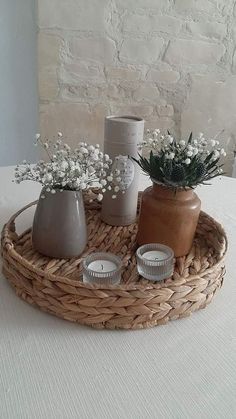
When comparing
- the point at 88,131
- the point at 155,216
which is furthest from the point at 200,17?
the point at 155,216

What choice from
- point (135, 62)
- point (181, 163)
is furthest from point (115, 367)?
point (135, 62)

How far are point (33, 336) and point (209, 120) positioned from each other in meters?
1.86

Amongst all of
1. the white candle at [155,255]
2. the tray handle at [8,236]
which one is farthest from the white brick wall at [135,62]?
the white candle at [155,255]

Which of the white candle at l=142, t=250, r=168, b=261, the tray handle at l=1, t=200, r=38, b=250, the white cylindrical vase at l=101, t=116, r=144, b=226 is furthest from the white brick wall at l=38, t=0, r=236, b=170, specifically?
Result: the white candle at l=142, t=250, r=168, b=261

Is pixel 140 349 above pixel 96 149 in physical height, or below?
below

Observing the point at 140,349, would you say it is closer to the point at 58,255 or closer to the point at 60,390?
the point at 60,390

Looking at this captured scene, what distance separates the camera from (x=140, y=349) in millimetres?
534

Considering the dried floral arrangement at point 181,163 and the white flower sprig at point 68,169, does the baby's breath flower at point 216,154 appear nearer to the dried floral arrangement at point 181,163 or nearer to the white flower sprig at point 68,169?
the dried floral arrangement at point 181,163

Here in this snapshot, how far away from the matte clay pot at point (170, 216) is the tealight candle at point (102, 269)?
0.11 metres

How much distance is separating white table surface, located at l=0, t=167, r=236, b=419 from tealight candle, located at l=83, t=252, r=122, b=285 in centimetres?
8

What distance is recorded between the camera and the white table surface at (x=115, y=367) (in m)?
0.45

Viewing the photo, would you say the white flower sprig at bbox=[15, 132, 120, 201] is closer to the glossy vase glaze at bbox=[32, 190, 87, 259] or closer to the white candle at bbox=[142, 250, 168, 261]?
the glossy vase glaze at bbox=[32, 190, 87, 259]

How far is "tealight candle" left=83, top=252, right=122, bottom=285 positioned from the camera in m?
0.60

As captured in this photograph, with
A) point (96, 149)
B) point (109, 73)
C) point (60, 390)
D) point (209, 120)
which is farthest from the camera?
point (209, 120)
